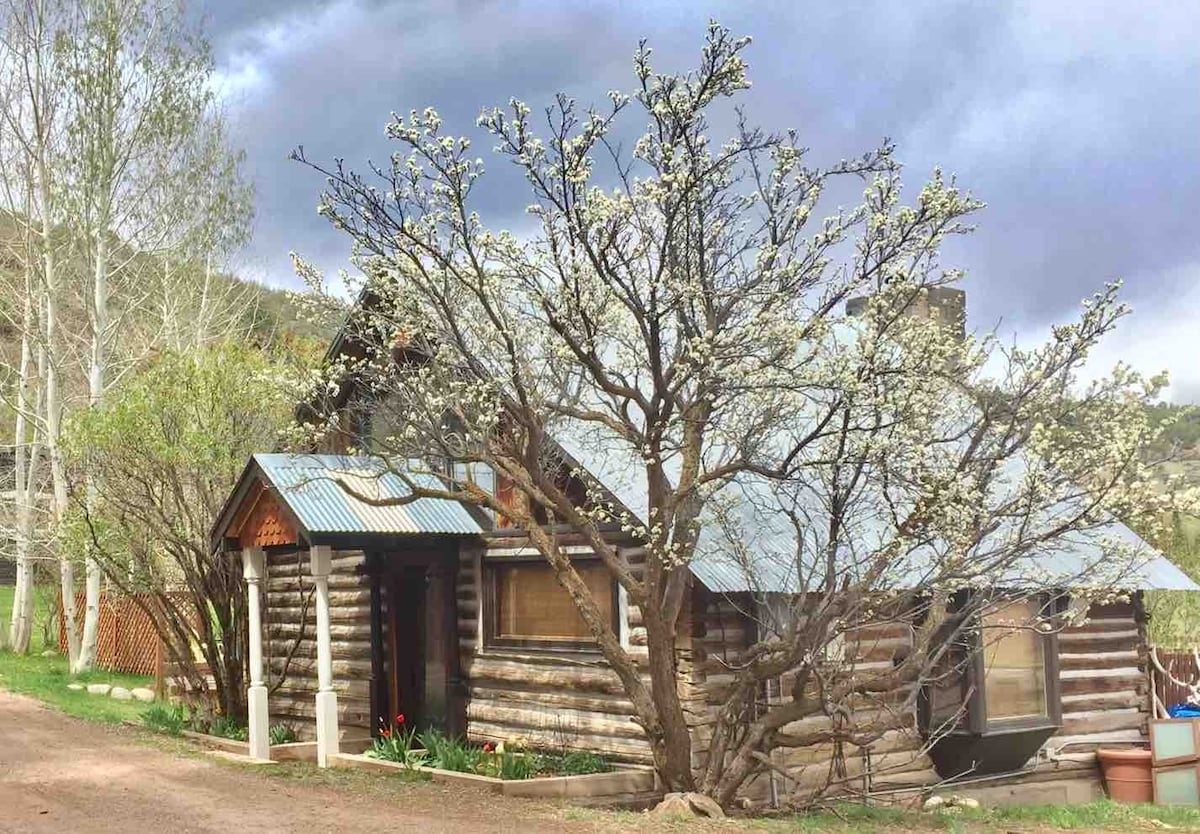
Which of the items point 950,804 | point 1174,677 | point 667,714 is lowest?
point 950,804

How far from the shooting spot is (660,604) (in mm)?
11664

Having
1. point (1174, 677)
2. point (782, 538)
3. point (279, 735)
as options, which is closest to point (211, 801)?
point (279, 735)

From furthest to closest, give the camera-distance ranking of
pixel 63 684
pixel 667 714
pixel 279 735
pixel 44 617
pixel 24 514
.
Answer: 1. pixel 44 617
2. pixel 24 514
3. pixel 63 684
4. pixel 279 735
5. pixel 667 714

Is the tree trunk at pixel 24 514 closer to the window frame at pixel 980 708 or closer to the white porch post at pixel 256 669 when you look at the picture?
the white porch post at pixel 256 669

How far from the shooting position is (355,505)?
50.0 feet

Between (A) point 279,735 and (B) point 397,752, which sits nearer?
(B) point 397,752

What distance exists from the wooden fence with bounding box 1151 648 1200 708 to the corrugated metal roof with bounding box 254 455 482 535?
1078 cm

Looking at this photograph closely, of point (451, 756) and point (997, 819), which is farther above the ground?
point (451, 756)

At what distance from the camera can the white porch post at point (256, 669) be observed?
15.3m

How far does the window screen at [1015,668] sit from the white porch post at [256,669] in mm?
8904

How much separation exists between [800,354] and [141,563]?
416 inches

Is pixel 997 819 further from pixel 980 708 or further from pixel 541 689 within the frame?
pixel 541 689

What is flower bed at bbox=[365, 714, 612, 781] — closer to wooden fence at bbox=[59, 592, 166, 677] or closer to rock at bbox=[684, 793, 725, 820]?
rock at bbox=[684, 793, 725, 820]

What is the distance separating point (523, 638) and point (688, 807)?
434cm
